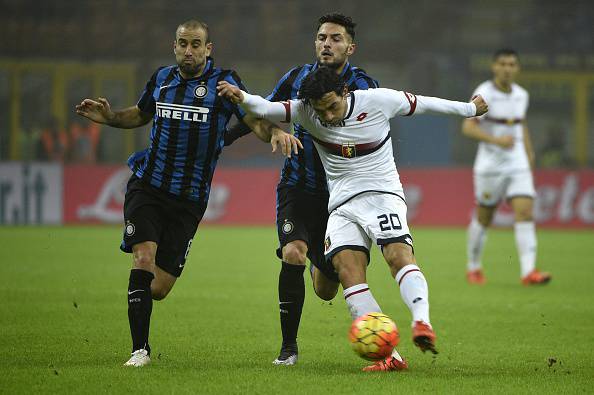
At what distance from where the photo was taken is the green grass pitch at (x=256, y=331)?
235 inches

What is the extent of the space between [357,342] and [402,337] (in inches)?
82.3

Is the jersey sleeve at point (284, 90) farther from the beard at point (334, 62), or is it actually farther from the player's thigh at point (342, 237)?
the player's thigh at point (342, 237)

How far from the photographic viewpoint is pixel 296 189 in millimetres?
7094

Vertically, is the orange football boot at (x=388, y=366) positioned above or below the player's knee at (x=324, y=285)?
below

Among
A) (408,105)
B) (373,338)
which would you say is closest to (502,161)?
(408,105)

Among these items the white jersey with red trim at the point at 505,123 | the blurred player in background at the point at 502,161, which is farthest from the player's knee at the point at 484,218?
the white jersey with red trim at the point at 505,123

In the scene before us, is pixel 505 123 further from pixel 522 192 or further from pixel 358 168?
pixel 358 168

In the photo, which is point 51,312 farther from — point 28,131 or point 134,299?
point 28,131

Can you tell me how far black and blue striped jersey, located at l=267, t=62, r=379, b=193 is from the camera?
6.91 meters

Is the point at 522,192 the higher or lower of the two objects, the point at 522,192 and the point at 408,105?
the lower

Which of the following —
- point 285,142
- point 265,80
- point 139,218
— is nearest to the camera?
point 285,142

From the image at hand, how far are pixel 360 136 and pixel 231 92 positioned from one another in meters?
0.84

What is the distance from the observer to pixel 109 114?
712 cm

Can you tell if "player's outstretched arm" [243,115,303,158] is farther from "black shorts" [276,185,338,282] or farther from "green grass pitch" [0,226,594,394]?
"green grass pitch" [0,226,594,394]
